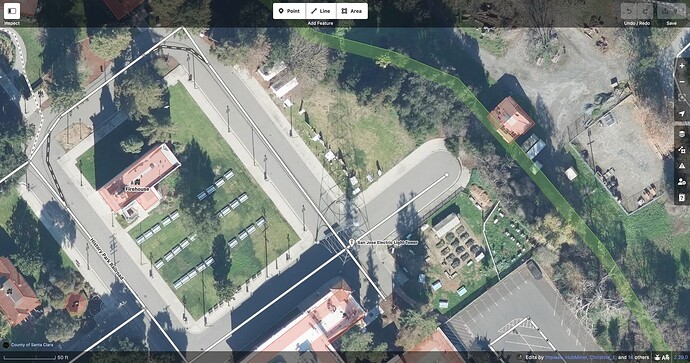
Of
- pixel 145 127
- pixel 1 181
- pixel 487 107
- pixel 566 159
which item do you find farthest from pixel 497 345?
Answer: pixel 1 181

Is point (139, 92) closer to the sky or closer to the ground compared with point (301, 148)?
closer to the sky

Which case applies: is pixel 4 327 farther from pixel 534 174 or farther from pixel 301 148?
pixel 534 174

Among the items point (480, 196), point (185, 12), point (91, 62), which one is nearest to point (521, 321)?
point (480, 196)

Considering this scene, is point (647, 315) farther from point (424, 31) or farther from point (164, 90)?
point (164, 90)

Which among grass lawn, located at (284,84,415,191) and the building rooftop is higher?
the building rooftop

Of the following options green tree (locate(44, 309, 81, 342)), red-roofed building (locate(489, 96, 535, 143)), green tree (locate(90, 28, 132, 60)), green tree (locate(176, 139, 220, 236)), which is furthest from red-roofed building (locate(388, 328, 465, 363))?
green tree (locate(90, 28, 132, 60))
